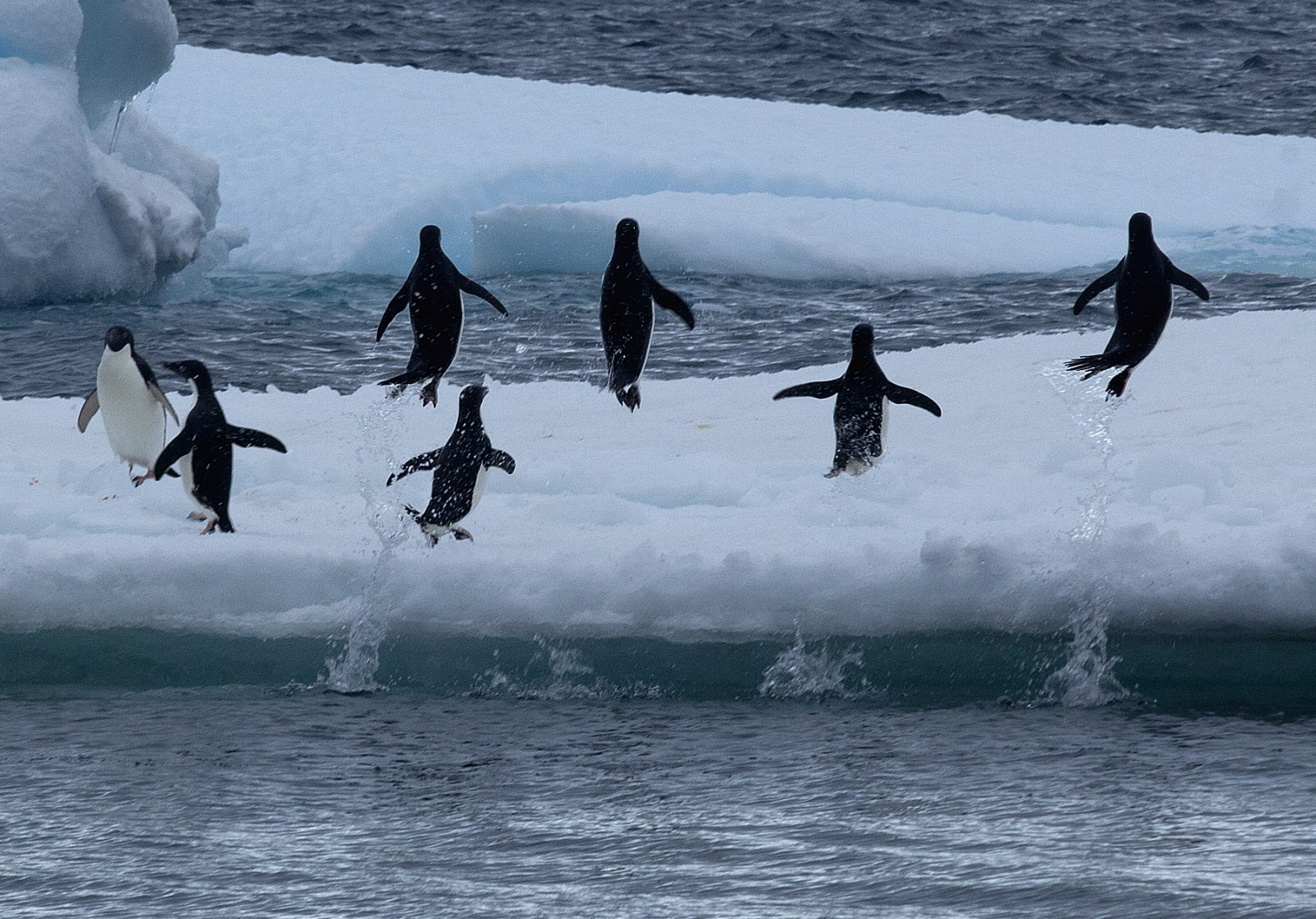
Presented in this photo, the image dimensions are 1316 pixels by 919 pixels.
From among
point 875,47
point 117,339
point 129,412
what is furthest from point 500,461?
point 875,47

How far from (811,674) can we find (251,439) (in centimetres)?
239

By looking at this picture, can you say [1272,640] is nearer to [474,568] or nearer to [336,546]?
[474,568]

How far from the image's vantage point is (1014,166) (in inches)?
592

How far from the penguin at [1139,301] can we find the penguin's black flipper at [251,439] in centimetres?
300

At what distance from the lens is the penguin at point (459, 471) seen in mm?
5707

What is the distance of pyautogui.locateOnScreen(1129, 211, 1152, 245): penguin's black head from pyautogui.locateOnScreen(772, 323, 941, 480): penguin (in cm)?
107

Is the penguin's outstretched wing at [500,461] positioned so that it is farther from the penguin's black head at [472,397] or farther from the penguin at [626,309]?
the penguin at [626,309]

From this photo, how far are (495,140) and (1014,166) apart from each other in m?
4.68

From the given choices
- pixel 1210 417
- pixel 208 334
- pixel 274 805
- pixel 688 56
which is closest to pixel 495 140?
pixel 208 334

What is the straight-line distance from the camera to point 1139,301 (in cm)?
646

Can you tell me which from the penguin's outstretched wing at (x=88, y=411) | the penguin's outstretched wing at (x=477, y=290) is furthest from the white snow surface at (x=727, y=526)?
the penguin's outstretched wing at (x=477, y=290)

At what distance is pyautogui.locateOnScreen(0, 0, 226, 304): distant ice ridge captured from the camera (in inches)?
460

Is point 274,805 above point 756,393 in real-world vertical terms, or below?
below

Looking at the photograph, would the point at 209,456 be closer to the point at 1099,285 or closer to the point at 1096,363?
the point at 1096,363
